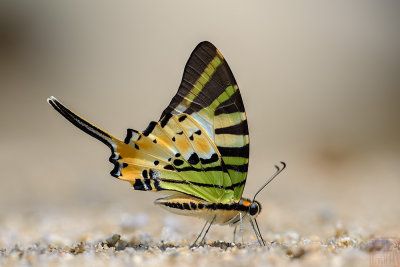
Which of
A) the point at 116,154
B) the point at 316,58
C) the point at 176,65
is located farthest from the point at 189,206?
the point at 316,58

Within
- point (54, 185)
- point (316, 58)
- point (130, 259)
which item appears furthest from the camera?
point (316, 58)

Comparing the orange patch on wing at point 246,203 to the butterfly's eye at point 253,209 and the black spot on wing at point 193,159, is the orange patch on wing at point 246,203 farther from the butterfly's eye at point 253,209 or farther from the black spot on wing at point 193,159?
the black spot on wing at point 193,159

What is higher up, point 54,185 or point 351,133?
point 351,133

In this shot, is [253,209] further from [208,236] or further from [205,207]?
[208,236]

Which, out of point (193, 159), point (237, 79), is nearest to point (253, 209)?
point (193, 159)

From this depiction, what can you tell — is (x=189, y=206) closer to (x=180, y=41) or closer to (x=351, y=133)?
(x=351, y=133)

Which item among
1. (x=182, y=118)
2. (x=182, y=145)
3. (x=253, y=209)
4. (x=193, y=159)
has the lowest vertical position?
(x=253, y=209)

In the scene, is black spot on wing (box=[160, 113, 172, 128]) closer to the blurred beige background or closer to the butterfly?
the butterfly
